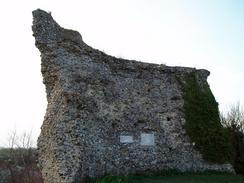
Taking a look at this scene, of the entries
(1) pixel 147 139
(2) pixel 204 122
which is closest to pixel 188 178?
(1) pixel 147 139

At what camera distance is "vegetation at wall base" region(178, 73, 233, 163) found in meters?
19.5

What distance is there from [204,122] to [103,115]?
202 inches

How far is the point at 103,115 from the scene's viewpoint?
1738cm

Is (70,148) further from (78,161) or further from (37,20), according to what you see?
(37,20)

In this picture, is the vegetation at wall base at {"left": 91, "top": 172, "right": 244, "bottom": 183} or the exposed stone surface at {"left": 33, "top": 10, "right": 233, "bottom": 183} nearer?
the exposed stone surface at {"left": 33, "top": 10, "right": 233, "bottom": 183}

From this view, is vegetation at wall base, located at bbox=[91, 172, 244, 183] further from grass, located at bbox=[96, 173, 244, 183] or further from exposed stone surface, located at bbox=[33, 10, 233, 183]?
exposed stone surface, located at bbox=[33, 10, 233, 183]

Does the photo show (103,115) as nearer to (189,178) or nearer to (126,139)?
(126,139)

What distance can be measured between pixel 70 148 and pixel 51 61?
364 centimetres

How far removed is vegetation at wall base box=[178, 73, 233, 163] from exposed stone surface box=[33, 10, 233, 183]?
33cm

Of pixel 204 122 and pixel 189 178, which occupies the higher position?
pixel 204 122

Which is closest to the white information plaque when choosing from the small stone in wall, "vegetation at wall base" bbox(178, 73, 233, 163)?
the small stone in wall

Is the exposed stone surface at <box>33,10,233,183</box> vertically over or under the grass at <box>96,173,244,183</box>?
over

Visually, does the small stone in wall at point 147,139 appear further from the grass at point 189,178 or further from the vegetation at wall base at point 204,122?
the vegetation at wall base at point 204,122

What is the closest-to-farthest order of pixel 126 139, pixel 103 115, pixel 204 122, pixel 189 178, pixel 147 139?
pixel 189 178 < pixel 103 115 < pixel 126 139 < pixel 147 139 < pixel 204 122
